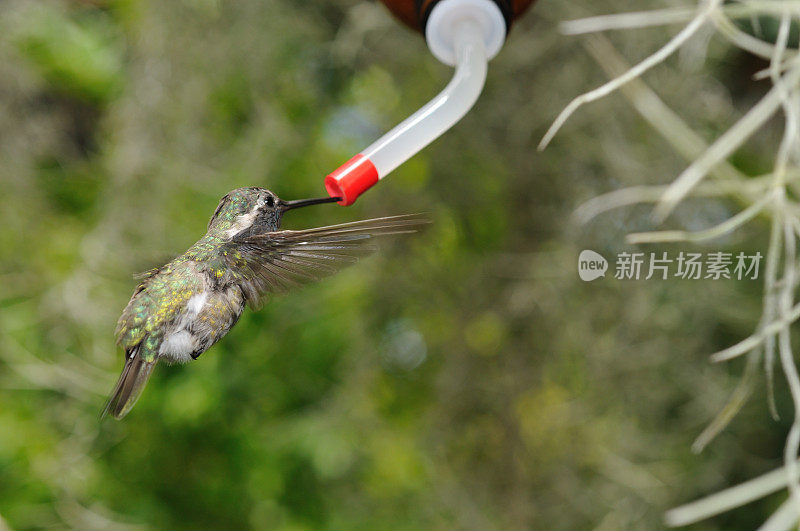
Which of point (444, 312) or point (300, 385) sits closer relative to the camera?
point (444, 312)

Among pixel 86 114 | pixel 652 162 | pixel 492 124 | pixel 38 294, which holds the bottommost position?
pixel 652 162

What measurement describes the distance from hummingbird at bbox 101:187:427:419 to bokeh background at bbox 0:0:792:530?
0.39 meters

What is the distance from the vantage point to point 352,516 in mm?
1090

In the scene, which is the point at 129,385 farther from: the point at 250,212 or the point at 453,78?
the point at 453,78

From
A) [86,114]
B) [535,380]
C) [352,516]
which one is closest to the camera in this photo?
[535,380]

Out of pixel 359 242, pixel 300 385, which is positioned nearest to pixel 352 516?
pixel 300 385

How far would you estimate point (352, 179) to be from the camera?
0.85ft

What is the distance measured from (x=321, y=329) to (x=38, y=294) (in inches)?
17.0

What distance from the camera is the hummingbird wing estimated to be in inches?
10.5

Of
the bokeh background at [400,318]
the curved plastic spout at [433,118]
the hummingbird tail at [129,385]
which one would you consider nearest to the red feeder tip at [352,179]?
the curved plastic spout at [433,118]

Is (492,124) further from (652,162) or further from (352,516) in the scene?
(352,516)

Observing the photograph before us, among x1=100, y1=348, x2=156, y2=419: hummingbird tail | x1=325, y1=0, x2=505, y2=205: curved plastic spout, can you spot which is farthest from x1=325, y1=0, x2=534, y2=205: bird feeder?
x1=100, y1=348, x2=156, y2=419: hummingbird tail

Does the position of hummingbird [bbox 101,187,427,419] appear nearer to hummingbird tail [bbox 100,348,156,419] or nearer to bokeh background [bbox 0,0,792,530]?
hummingbird tail [bbox 100,348,156,419]

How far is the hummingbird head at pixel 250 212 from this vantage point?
309mm
